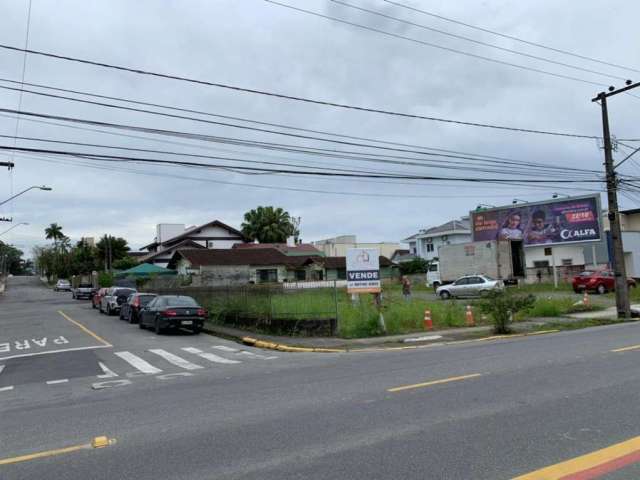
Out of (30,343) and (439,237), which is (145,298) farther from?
(439,237)

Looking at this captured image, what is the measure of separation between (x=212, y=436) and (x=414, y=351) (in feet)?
28.4

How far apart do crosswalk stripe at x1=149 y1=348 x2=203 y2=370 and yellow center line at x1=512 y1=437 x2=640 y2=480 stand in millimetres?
8909

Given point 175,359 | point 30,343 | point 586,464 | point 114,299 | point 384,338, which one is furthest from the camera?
point 114,299

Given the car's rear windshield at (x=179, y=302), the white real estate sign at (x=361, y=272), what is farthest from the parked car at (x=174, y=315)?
the white real estate sign at (x=361, y=272)

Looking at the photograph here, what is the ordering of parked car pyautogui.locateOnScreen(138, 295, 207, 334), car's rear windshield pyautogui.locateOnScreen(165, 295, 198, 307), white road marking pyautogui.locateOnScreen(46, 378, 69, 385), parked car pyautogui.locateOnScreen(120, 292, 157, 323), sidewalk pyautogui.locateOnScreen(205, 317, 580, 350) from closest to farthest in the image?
1. white road marking pyautogui.locateOnScreen(46, 378, 69, 385)
2. sidewalk pyautogui.locateOnScreen(205, 317, 580, 350)
3. parked car pyautogui.locateOnScreen(138, 295, 207, 334)
4. car's rear windshield pyautogui.locateOnScreen(165, 295, 198, 307)
5. parked car pyautogui.locateOnScreen(120, 292, 157, 323)

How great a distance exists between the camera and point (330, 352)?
1498 cm

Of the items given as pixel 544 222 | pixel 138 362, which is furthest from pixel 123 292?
pixel 544 222

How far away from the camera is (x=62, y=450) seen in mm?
5945

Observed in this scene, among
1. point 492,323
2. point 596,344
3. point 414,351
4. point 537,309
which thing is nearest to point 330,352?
point 414,351

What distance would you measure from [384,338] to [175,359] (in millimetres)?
6492

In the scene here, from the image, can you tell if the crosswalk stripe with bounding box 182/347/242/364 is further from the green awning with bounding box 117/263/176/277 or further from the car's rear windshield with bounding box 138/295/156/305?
the green awning with bounding box 117/263/176/277

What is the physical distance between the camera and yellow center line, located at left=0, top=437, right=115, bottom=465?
18.7 ft

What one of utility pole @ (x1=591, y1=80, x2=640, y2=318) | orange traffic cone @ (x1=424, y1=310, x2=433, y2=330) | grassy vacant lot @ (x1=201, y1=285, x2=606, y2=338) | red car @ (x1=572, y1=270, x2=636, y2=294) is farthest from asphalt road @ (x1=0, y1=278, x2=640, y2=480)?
red car @ (x1=572, y1=270, x2=636, y2=294)

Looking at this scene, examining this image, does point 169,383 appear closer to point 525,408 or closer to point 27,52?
point 525,408
